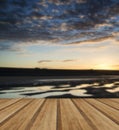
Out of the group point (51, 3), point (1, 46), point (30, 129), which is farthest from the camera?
point (1, 46)

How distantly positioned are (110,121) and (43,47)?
10.6 meters

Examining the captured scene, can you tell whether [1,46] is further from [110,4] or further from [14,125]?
[14,125]

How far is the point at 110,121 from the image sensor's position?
266 centimetres

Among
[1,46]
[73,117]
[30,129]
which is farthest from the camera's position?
[1,46]

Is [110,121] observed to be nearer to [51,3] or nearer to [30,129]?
[30,129]

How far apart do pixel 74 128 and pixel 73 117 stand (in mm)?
555

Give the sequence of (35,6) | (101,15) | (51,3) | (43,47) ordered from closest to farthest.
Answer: (51,3)
(35,6)
(101,15)
(43,47)

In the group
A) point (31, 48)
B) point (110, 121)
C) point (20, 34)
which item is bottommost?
point (110, 121)

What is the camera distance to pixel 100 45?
13.7m

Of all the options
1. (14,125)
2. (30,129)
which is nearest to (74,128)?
(30,129)

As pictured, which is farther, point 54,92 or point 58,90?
point 58,90

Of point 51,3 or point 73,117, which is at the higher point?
point 51,3

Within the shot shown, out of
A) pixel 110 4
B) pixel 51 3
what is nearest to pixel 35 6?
pixel 51 3

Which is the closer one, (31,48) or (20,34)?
(31,48)
